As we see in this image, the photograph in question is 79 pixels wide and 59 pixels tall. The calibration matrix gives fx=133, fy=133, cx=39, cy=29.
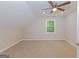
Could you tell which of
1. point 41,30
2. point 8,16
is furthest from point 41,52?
point 41,30

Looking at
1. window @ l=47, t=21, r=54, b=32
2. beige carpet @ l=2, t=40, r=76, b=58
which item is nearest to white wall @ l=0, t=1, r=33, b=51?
beige carpet @ l=2, t=40, r=76, b=58

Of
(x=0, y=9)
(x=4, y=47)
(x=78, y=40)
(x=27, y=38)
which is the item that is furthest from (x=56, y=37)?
(x=78, y=40)

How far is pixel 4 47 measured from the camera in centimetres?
445

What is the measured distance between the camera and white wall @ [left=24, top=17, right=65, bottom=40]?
8.79m

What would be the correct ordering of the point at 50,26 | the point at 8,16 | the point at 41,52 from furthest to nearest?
the point at 50,26 < the point at 41,52 < the point at 8,16

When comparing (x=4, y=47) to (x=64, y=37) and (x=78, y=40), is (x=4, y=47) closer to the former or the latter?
(x=78, y=40)

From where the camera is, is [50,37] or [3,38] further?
[50,37]

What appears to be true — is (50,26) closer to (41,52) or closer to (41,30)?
(41,30)

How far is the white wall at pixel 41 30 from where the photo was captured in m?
8.79

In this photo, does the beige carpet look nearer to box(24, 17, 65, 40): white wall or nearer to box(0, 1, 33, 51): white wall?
box(0, 1, 33, 51): white wall

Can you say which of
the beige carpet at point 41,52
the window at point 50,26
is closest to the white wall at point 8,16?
the beige carpet at point 41,52

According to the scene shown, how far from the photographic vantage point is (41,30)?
885 cm

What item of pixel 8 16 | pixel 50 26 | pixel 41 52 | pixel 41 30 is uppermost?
pixel 8 16

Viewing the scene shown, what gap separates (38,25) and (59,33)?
1506 mm
